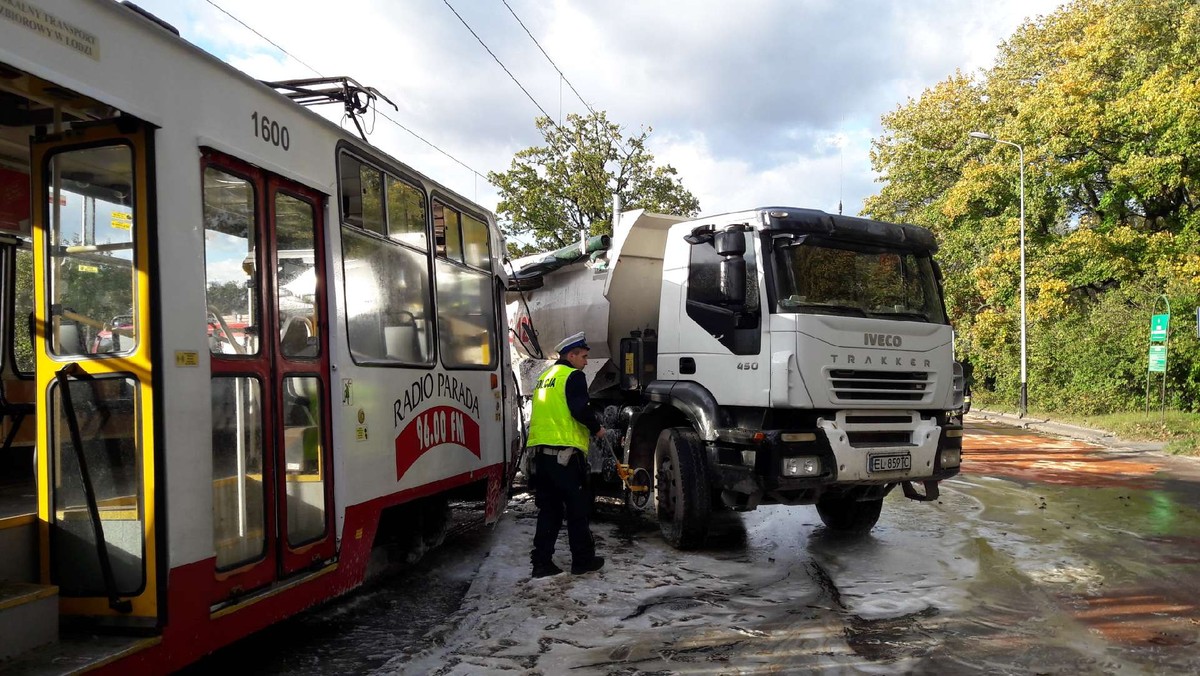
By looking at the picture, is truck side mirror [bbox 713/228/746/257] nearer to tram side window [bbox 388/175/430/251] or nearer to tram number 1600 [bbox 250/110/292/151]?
tram side window [bbox 388/175/430/251]

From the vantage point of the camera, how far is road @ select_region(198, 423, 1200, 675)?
4609 mm

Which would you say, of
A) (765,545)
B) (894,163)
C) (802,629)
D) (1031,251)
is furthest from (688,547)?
(894,163)

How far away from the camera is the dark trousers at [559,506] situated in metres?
6.39

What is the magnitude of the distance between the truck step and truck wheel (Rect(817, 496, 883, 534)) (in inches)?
250

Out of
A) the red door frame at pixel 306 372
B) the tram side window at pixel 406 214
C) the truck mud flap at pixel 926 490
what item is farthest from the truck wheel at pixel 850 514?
the red door frame at pixel 306 372

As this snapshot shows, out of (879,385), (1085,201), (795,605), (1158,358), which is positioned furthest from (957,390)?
(1085,201)

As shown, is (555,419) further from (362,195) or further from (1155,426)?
(1155,426)

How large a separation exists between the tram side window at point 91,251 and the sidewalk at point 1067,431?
1779 centimetres

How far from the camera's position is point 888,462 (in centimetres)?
673

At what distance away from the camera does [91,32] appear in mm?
3189

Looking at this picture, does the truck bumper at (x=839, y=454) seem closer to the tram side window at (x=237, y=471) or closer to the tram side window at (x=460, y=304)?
the tram side window at (x=460, y=304)

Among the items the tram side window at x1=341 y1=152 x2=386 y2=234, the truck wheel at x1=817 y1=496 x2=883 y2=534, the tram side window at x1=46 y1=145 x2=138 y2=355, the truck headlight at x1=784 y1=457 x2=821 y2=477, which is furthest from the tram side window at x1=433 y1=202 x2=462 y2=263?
the truck wheel at x1=817 y1=496 x2=883 y2=534

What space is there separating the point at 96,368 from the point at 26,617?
1006mm

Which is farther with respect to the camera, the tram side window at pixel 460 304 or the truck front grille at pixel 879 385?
the truck front grille at pixel 879 385
